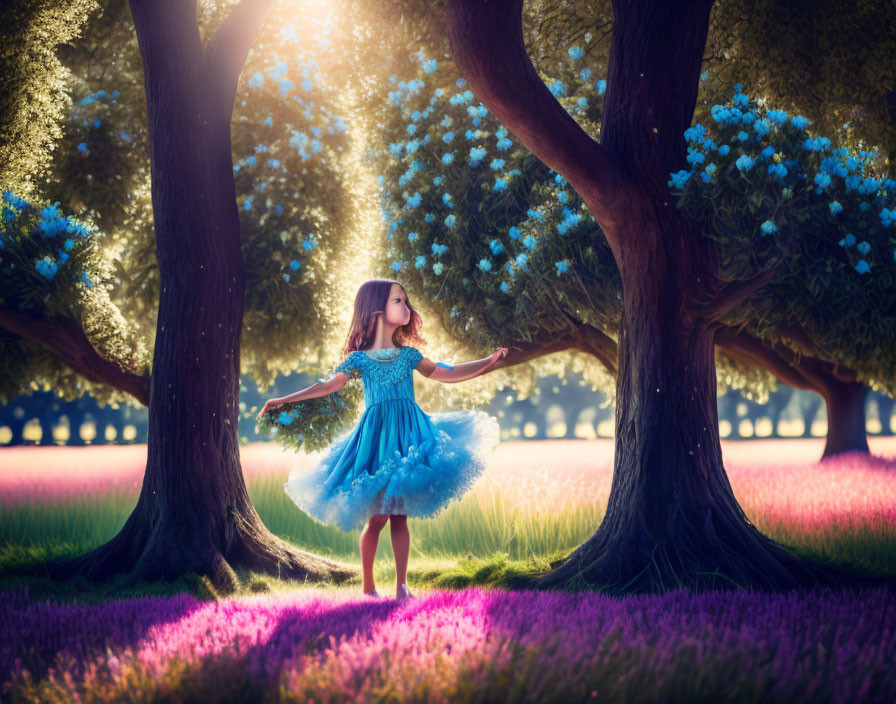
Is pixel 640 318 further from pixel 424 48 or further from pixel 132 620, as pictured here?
pixel 424 48

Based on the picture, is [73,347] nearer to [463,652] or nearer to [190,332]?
[190,332]

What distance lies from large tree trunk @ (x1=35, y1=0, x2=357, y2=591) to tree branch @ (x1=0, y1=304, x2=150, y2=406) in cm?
302

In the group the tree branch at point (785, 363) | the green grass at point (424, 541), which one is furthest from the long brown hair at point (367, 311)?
the tree branch at point (785, 363)

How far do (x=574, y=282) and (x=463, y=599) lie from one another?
520 cm

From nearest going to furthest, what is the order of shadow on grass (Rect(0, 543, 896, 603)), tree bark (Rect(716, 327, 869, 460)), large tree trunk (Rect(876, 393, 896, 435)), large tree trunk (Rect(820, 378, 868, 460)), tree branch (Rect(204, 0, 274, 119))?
1. shadow on grass (Rect(0, 543, 896, 603))
2. tree branch (Rect(204, 0, 274, 119))
3. tree bark (Rect(716, 327, 869, 460))
4. large tree trunk (Rect(820, 378, 868, 460))
5. large tree trunk (Rect(876, 393, 896, 435))

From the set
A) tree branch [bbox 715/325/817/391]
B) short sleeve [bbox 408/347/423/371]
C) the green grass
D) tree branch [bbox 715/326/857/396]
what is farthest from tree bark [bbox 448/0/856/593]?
tree branch [bbox 715/325/817/391]

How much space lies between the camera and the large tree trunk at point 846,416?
645 inches

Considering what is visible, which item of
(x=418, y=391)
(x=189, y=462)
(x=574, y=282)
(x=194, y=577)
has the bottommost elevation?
(x=194, y=577)

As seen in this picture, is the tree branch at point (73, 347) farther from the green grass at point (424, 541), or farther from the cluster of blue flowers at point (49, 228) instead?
the green grass at point (424, 541)

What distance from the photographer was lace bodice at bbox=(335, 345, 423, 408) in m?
6.87

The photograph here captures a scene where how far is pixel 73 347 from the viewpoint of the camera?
10812 mm

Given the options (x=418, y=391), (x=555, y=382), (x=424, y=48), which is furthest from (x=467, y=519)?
(x=555, y=382)

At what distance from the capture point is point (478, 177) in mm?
11719

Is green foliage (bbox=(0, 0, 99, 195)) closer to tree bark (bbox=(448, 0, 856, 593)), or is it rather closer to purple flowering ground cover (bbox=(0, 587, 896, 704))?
purple flowering ground cover (bbox=(0, 587, 896, 704))
